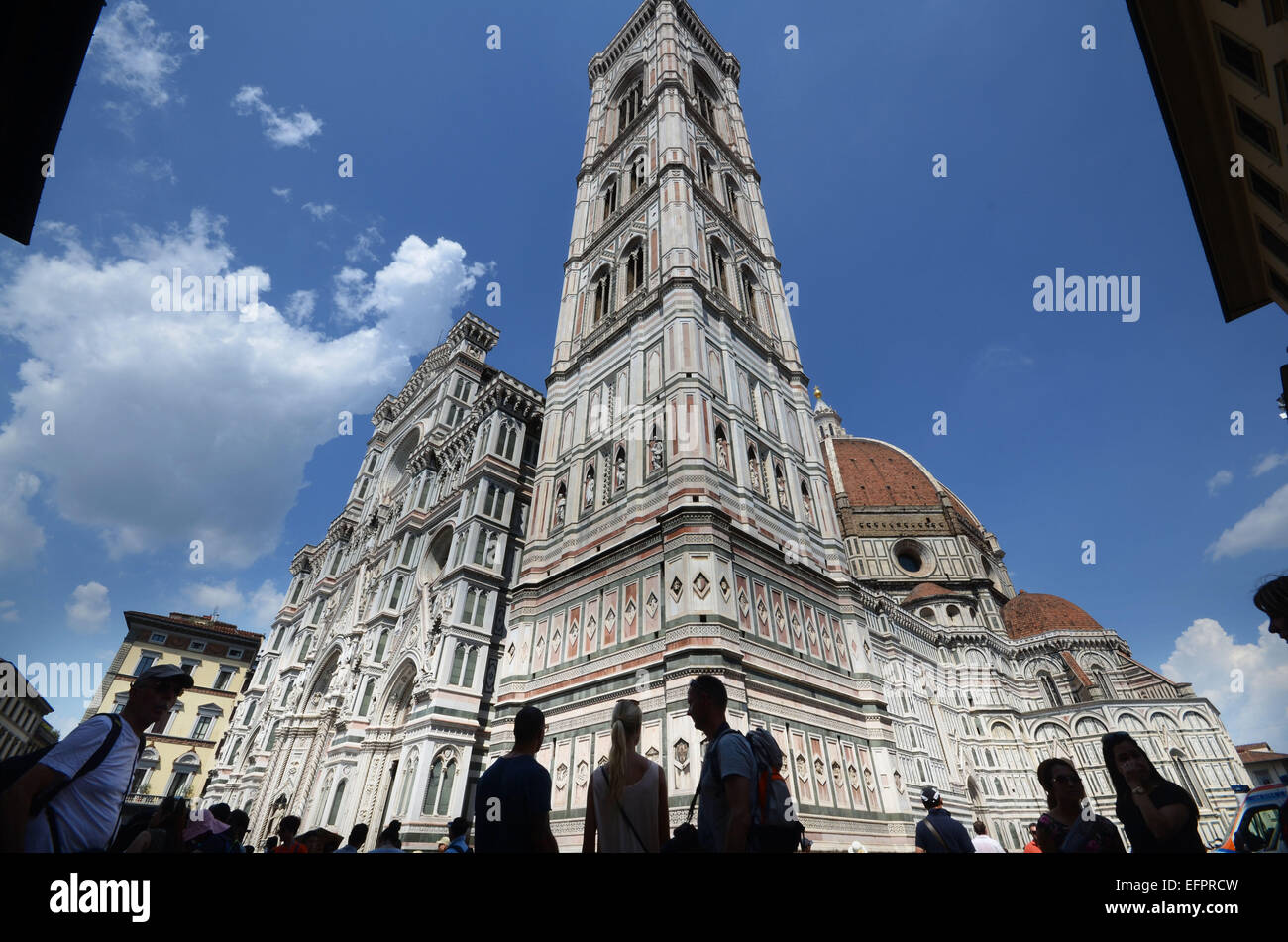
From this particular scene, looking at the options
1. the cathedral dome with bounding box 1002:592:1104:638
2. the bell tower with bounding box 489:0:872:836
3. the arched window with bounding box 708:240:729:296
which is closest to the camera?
the bell tower with bounding box 489:0:872:836

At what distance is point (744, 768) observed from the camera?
10.5 feet

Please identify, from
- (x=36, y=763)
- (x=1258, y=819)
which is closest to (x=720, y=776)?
(x=36, y=763)

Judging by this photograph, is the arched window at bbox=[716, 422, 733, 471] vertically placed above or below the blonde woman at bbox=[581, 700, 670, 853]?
above

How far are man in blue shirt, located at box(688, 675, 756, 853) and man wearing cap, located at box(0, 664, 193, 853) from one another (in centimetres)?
276

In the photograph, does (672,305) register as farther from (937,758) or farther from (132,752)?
(937,758)

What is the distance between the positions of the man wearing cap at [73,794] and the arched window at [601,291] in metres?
20.4

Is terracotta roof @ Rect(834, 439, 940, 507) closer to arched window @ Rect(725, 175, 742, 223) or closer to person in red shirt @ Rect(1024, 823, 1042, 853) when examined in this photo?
arched window @ Rect(725, 175, 742, 223)

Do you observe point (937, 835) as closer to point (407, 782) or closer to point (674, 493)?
point (674, 493)

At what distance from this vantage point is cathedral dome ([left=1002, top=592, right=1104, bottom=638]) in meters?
45.3

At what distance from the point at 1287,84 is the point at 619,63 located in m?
30.1

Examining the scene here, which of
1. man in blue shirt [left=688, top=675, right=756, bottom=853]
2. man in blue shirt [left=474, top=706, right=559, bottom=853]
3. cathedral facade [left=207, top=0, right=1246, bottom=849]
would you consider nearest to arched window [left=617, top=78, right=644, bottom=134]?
cathedral facade [left=207, top=0, right=1246, bottom=849]

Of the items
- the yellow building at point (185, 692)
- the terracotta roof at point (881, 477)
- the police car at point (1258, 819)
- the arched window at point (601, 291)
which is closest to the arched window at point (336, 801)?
the arched window at point (601, 291)

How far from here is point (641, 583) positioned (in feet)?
45.0

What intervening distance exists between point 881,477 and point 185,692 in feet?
214
